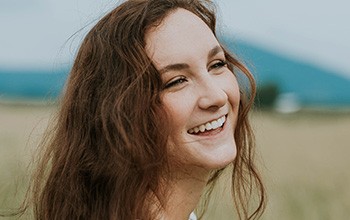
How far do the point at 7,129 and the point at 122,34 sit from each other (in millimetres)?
4942

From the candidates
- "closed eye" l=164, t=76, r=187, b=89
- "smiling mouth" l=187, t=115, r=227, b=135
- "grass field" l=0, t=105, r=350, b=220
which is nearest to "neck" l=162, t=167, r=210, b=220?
"smiling mouth" l=187, t=115, r=227, b=135

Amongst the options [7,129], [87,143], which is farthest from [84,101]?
[7,129]

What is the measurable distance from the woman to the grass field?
21.4 inches

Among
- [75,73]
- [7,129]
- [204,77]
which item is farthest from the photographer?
[7,129]

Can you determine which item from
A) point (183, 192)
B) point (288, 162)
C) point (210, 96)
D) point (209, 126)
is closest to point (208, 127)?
point (209, 126)

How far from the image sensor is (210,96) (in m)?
3.22

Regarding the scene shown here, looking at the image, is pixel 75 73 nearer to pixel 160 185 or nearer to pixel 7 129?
pixel 160 185

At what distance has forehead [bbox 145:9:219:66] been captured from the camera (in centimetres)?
325

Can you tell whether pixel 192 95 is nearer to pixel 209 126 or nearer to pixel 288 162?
pixel 209 126

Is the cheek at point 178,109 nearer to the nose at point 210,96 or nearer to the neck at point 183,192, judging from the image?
the nose at point 210,96

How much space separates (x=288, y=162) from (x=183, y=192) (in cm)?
530

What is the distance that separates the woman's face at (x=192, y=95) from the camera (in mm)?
3229

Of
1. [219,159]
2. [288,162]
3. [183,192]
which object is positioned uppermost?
[219,159]

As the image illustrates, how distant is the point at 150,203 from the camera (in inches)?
130
